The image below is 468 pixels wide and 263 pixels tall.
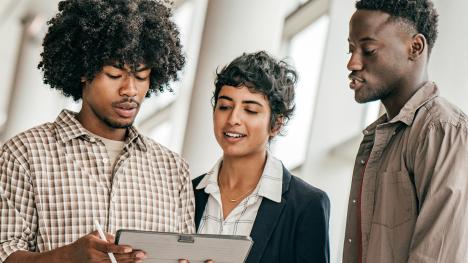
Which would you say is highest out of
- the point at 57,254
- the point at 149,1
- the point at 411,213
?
the point at 149,1

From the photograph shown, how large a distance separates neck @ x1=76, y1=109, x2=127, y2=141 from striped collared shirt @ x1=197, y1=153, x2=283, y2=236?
1.86ft

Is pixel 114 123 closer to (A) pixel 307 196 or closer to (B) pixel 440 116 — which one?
(A) pixel 307 196

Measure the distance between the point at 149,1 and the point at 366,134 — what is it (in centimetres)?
103

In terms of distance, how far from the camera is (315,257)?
3.73 meters

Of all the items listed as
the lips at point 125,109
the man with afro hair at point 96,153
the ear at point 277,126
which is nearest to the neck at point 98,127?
the man with afro hair at point 96,153

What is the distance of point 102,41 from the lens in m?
3.63

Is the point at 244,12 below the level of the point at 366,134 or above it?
above

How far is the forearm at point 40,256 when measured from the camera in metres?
3.05

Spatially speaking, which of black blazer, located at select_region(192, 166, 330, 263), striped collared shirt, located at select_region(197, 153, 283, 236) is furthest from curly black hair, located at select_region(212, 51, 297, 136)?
black blazer, located at select_region(192, 166, 330, 263)

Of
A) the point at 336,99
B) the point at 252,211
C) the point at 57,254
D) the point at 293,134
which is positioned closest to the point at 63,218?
the point at 57,254

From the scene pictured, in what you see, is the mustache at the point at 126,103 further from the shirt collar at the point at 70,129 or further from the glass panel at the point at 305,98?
the glass panel at the point at 305,98

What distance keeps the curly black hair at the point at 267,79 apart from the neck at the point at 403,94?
0.71m

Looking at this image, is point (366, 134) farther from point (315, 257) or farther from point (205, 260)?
point (205, 260)

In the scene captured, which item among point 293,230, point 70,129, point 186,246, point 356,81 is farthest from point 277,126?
point 186,246
